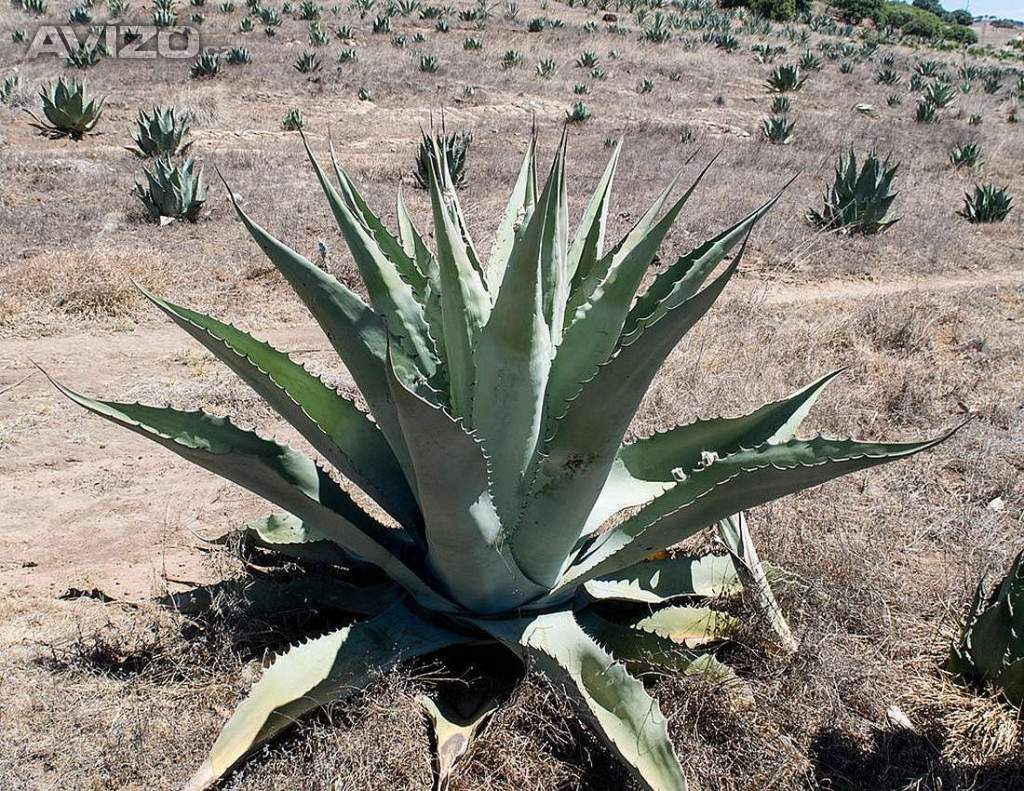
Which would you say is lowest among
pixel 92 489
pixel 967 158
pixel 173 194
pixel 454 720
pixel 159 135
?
pixel 92 489

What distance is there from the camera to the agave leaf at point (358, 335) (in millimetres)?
1810

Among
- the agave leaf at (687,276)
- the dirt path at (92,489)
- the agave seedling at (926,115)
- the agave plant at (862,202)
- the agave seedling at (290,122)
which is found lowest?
the dirt path at (92,489)

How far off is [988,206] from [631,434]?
7.22 m

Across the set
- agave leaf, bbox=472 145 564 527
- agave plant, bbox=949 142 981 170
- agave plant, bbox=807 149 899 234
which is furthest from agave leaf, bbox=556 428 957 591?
agave plant, bbox=949 142 981 170

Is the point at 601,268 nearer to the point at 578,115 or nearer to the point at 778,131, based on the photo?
the point at 778,131

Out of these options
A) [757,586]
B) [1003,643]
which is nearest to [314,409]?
[757,586]

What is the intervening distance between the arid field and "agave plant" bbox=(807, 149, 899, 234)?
0.58ft

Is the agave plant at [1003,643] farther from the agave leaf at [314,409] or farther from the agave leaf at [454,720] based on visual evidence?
the agave leaf at [314,409]

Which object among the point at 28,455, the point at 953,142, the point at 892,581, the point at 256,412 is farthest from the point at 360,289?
the point at 953,142

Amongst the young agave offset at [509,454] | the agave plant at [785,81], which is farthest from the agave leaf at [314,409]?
the agave plant at [785,81]

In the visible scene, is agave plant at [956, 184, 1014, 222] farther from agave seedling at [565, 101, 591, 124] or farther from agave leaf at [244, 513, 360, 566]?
agave leaf at [244, 513, 360, 566]

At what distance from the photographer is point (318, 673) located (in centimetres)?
174

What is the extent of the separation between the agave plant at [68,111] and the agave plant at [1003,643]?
12370mm

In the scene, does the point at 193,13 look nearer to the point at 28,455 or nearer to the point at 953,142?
the point at 953,142
